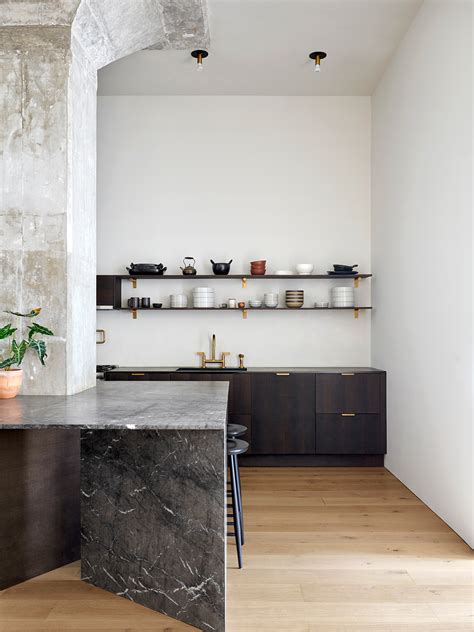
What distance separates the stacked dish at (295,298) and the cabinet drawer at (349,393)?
734 millimetres

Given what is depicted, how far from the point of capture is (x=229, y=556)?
2.84 meters

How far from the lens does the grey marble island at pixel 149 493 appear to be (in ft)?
7.11

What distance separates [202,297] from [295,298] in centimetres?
87

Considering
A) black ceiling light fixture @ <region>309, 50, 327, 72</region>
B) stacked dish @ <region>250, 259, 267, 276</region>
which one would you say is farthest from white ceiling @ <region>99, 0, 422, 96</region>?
stacked dish @ <region>250, 259, 267, 276</region>

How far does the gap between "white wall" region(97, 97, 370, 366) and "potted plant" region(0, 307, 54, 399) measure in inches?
94.2

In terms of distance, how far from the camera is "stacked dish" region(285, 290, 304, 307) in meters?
4.96

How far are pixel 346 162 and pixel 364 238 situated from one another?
30.3 inches

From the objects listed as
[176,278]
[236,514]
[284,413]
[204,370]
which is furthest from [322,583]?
[176,278]

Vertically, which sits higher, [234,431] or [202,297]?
[202,297]

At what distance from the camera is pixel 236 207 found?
523 cm

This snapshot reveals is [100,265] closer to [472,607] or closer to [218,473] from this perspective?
[218,473]

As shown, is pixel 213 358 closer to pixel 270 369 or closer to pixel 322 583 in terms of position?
pixel 270 369

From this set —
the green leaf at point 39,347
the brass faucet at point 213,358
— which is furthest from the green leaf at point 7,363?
the brass faucet at point 213,358

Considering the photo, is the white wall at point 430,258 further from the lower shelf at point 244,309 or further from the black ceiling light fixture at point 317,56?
the black ceiling light fixture at point 317,56
